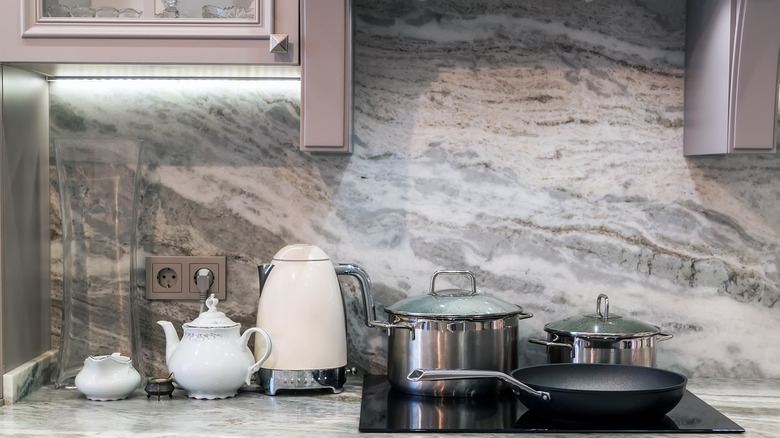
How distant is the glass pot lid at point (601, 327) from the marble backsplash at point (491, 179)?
158mm

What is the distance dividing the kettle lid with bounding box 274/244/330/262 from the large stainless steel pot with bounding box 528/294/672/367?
1.42 feet

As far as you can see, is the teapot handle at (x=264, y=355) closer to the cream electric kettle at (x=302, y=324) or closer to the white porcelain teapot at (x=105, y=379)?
the cream electric kettle at (x=302, y=324)

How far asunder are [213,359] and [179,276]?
11.8 inches

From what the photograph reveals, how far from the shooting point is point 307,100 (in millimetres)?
1469

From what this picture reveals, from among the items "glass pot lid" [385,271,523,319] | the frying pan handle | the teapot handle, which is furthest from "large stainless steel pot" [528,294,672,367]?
the teapot handle

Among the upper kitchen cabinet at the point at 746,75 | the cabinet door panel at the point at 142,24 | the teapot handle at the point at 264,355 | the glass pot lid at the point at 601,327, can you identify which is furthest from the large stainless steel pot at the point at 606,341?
the cabinet door panel at the point at 142,24

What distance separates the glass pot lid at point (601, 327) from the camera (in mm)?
1538

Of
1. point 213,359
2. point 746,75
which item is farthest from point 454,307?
point 746,75

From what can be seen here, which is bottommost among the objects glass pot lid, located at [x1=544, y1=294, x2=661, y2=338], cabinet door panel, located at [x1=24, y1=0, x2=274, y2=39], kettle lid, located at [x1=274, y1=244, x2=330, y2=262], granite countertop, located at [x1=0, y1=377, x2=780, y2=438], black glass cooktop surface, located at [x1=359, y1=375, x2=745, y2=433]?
granite countertop, located at [x1=0, y1=377, x2=780, y2=438]

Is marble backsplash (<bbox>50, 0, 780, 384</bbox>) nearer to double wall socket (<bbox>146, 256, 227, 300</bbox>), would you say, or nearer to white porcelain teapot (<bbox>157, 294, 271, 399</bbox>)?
double wall socket (<bbox>146, 256, 227, 300</bbox>)

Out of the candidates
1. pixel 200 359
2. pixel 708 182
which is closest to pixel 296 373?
pixel 200 359

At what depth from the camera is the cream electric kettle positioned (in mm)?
1555

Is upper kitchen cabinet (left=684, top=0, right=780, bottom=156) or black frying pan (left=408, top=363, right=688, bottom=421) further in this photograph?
upper kitchen cabinet (left=684, top=0, right=780, bottom=156)

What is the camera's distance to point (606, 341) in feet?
5.04
